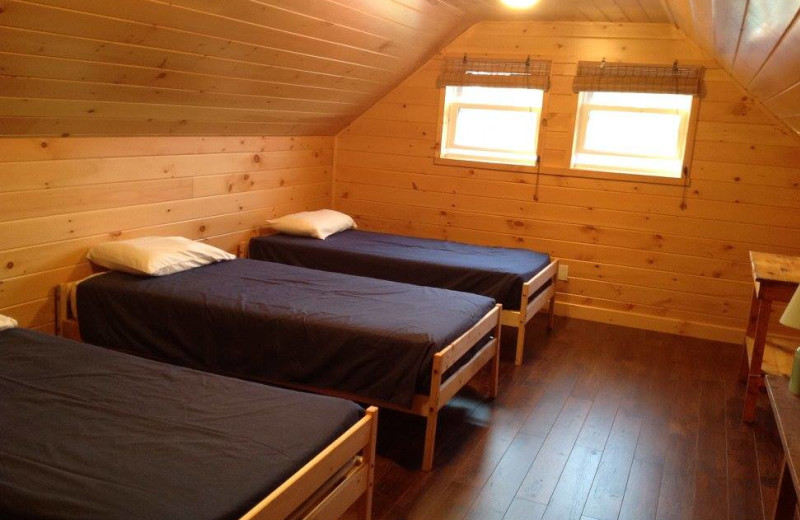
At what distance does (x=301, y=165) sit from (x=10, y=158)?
232cm

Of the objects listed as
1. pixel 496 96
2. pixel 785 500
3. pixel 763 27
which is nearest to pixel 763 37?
pixel 763 27

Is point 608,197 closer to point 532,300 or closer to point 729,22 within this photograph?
point 532,300

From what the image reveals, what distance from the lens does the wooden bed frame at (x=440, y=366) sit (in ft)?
8.75

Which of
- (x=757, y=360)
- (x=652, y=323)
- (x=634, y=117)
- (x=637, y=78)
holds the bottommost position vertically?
(x=652, y=323)

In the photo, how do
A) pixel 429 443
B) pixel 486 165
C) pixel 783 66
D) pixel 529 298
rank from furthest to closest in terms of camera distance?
pixel 486 165, pixel 529 298, pixel 429 443, pixel 783 66

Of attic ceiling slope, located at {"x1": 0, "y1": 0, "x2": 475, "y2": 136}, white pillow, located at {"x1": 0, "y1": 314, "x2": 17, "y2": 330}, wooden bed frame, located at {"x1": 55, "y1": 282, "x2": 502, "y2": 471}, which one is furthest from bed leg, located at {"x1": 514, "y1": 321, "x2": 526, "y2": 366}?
white pillow, located at {"x1": 0, "y1": 314, "x2": 17, "y2": 330}

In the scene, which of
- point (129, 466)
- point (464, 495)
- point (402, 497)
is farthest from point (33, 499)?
point (464, 495)

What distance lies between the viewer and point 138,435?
185cm

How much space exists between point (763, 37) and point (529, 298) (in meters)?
2.30

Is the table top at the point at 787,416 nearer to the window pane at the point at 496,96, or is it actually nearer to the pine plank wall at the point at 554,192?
the pine plank wall at the point at 554,192

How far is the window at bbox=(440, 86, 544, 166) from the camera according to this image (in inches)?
195

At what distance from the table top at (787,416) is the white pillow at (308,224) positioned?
287 cm

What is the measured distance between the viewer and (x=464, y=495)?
2520 mm

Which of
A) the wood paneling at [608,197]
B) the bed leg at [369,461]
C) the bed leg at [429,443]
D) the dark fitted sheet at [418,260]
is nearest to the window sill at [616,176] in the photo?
the wood paneling at [608,197]
